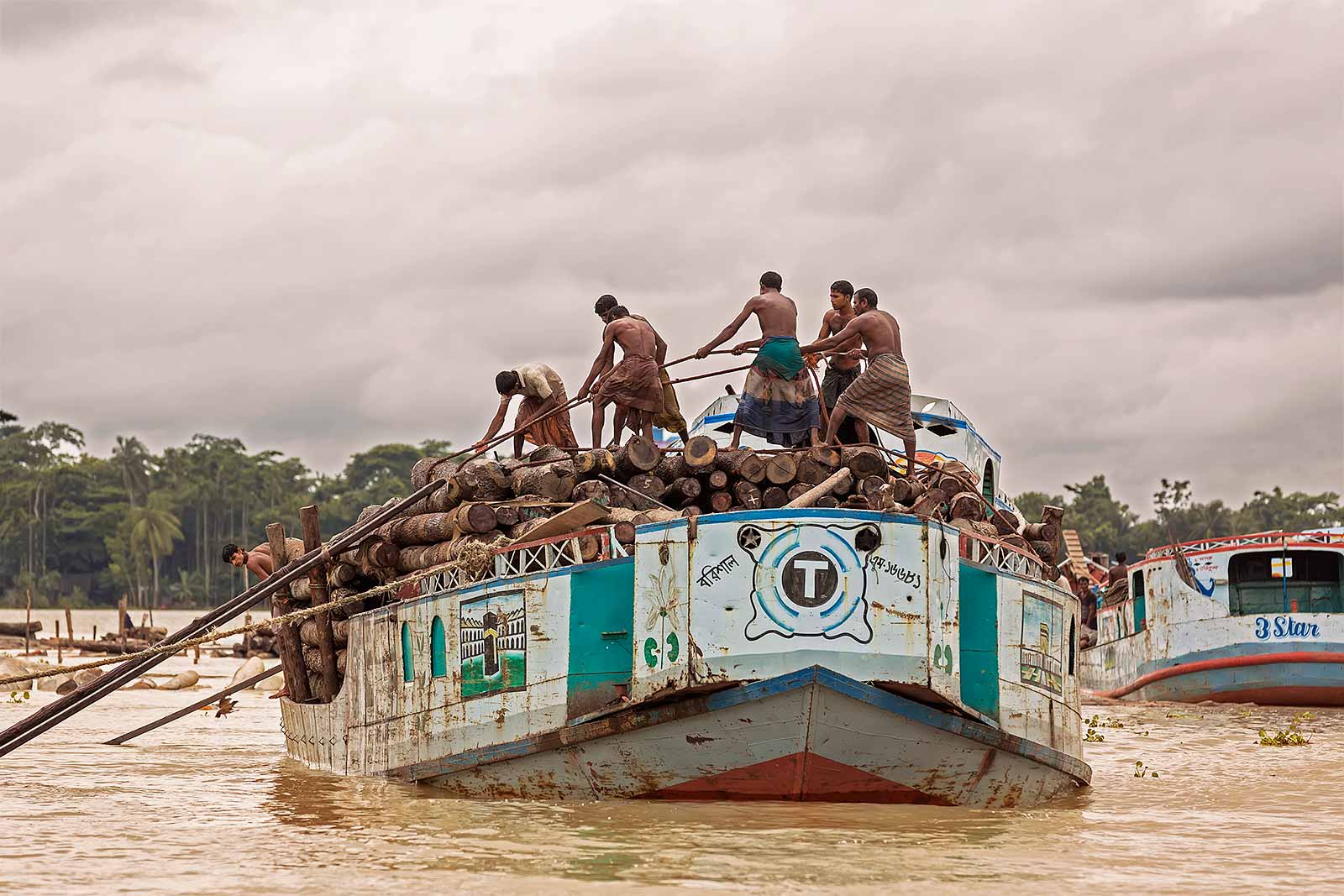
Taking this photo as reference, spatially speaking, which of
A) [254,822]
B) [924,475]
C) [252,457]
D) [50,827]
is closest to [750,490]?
[924,475]

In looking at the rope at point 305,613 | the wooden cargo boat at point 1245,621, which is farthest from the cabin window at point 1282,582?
the rope at point 305,613

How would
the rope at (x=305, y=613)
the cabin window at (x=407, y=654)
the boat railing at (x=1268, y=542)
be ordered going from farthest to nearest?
the boat railing at (x=1268, y=542) → the cabin window at (x=407, y=654) → the rope at (x=305, y=613)

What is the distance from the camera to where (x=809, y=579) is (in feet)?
34.0

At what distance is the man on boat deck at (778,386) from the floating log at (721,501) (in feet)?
3.05

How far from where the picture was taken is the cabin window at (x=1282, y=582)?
26.5m

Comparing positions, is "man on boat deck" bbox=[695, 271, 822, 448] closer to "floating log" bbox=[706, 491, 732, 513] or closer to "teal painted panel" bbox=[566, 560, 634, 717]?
"floating log" bbox=[706, 491, 732, 513]

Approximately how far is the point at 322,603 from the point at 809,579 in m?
6.00

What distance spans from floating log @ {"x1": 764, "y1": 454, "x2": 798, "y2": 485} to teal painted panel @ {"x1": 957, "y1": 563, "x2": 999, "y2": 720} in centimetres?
185

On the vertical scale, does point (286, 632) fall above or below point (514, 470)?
below

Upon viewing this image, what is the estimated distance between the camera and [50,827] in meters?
11.0

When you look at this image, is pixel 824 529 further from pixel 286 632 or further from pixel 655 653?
pixel 286 632

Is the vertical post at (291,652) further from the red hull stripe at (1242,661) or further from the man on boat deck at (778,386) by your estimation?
the red hull stripe at (1242,661)

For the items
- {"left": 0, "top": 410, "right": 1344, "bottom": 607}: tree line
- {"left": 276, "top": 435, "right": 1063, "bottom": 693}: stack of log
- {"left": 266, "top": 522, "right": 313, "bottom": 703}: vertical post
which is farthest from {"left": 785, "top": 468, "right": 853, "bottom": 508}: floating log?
{"left": 0, "top": 410, "right": 1344, "bottom": 607}: tree line

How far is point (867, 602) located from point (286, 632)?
7698 mm
